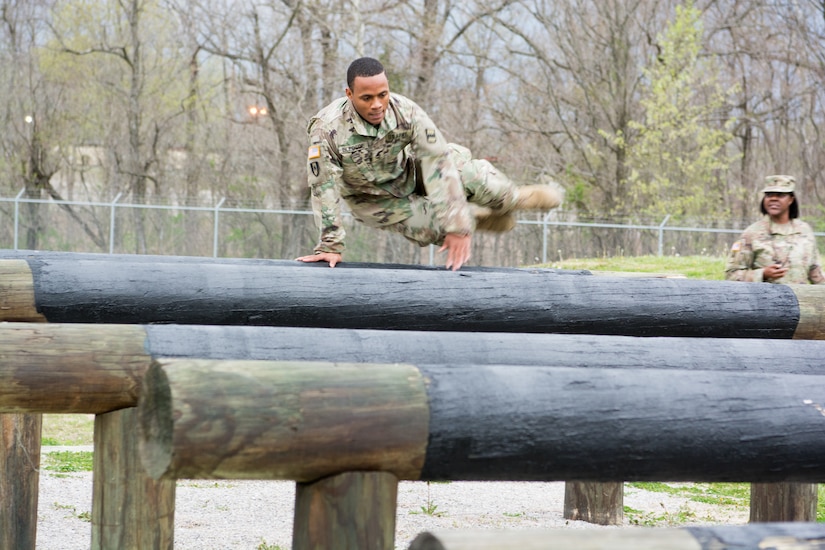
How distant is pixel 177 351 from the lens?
3.57 metres

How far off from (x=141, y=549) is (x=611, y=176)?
26133 millimetres

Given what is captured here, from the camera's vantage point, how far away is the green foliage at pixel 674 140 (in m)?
27.2

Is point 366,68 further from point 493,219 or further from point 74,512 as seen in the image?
point 74,512

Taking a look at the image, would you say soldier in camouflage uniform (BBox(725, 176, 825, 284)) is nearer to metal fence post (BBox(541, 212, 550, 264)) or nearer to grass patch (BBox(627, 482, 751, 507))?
grass patch (BBox(627, 482, 751, 507))

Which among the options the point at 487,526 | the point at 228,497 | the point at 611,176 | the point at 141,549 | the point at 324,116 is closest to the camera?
the point at 141,549

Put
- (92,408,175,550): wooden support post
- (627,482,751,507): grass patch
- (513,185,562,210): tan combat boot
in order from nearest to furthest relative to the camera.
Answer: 1. (92,408,175,550): wooden support post
2. (513,185,562,210): tan combat boot
3. (627,482,751,507): grass patch

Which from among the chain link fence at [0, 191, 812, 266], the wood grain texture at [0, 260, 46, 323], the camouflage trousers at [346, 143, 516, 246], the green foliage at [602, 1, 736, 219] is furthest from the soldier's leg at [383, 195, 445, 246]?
the green foliage at [602, 1, 736, 219]

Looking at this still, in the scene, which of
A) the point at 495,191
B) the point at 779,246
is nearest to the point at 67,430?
the point at 495,191

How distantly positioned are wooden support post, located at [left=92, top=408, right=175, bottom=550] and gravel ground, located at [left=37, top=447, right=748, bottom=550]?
2280 millimetres

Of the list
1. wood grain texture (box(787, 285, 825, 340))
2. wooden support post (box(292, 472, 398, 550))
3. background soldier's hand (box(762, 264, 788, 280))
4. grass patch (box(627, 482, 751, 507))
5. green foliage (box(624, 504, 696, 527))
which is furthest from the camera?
grass patch (box(627, 482, 751, 507))

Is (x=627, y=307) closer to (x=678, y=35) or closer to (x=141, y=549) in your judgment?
(x=141, y=549)

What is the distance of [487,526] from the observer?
7234mm

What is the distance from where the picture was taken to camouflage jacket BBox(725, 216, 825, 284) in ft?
28.8

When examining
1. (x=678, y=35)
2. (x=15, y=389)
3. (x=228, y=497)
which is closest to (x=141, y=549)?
(x=15, y=389)
